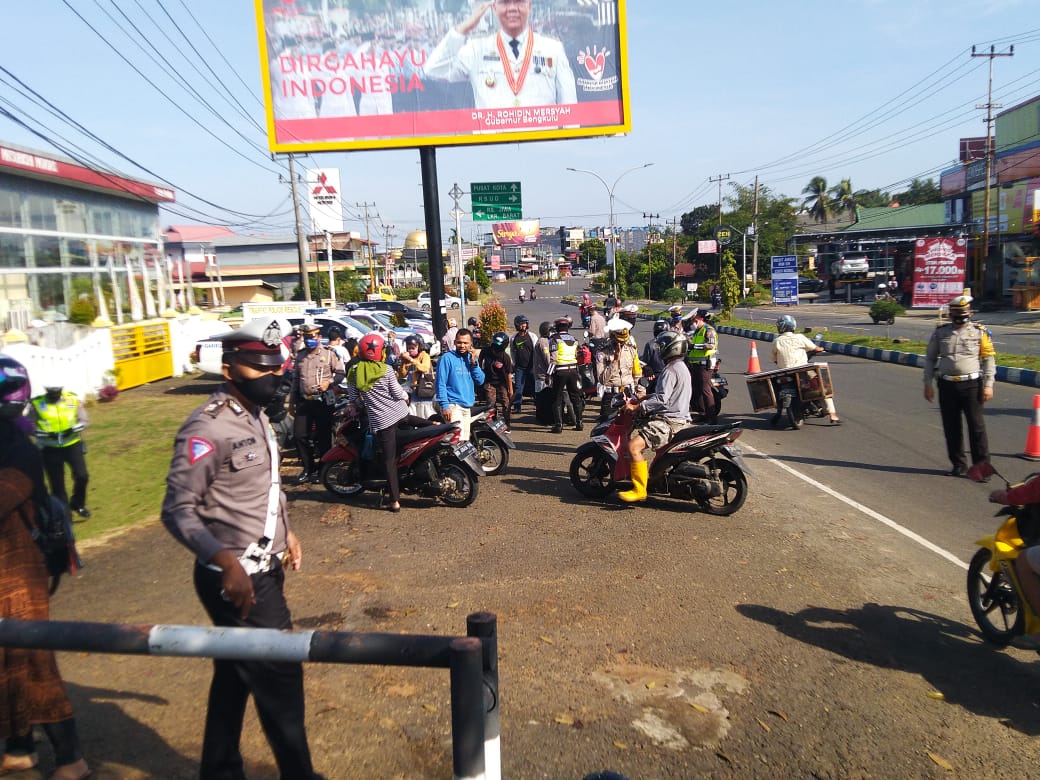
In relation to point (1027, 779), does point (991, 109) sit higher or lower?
higher

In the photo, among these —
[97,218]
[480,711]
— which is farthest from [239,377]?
[97,218]

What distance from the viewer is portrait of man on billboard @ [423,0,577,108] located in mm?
15758

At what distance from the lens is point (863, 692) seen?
3.99m

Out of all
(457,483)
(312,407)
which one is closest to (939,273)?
(457,483)

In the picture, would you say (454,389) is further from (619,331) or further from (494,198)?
(494,198)

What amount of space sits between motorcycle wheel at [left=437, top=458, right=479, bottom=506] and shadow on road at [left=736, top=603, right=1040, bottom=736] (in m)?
3.33

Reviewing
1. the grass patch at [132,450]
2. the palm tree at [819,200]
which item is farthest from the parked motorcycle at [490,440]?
the palm tree at [819,200]

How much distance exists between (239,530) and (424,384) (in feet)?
28.4

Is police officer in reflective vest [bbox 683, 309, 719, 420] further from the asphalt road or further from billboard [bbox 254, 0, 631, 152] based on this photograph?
billboard [bbox 254, 0, 631, 152]

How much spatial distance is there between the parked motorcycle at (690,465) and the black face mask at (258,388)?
4860 millimetres

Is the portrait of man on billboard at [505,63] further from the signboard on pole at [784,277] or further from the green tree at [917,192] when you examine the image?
the green tree at [917,192]

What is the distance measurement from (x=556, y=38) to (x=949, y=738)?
1509 cm

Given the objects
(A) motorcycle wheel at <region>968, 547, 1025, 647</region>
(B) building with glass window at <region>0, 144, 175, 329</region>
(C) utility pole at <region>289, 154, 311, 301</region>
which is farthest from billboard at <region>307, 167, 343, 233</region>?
(A) motorcycle wheel at <region>968, 547, 1025, 647</region>

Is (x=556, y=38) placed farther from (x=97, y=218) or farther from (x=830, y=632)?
(x=97, y=218)
